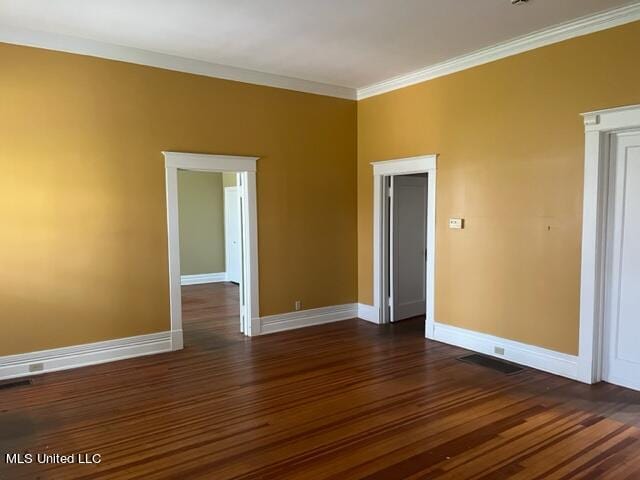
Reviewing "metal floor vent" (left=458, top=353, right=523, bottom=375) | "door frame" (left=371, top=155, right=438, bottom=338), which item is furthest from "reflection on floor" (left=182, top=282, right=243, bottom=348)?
"metal floor vent" (left=458, top=353, right=523, bottom=375)

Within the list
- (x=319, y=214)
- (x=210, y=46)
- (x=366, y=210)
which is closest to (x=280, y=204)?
(x=319, y=214)

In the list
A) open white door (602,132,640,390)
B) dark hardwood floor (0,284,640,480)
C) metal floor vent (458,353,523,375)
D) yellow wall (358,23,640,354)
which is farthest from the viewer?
metal floor vent (458,353,523,375)

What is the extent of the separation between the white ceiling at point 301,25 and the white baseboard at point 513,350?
9.84ft

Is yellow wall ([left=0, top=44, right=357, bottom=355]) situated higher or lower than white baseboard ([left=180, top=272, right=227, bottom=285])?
higher

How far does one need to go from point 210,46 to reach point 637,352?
4.85 metres

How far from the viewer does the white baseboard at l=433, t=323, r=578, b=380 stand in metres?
4.19

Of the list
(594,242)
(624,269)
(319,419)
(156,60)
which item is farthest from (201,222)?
(624,269)

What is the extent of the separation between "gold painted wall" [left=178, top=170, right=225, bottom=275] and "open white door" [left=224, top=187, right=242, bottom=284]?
0.48 ft

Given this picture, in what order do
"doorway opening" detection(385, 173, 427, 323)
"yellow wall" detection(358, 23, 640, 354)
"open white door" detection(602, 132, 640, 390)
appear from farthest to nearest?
"doorway opening" detection(385, 173, 427, 323)
"yellow wall" detection(358, 23, 640, 354)
"open white door" detection(602, 132, 640, 390)

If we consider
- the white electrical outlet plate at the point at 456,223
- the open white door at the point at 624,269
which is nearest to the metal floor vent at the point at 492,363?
the open white door at the point at 624,269

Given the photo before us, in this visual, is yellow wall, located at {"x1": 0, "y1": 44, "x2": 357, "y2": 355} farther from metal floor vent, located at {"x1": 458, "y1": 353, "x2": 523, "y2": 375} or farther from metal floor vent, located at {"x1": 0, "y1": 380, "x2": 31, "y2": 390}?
metal floor vent, located at {"x1": 458, "y1": 353, "x2": 523, "y2": 375}

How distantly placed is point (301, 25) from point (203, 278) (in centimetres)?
697

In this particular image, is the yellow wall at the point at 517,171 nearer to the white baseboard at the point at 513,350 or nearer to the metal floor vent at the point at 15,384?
the white baseboard at the point at 513,350

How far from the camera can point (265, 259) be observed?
572 cm
